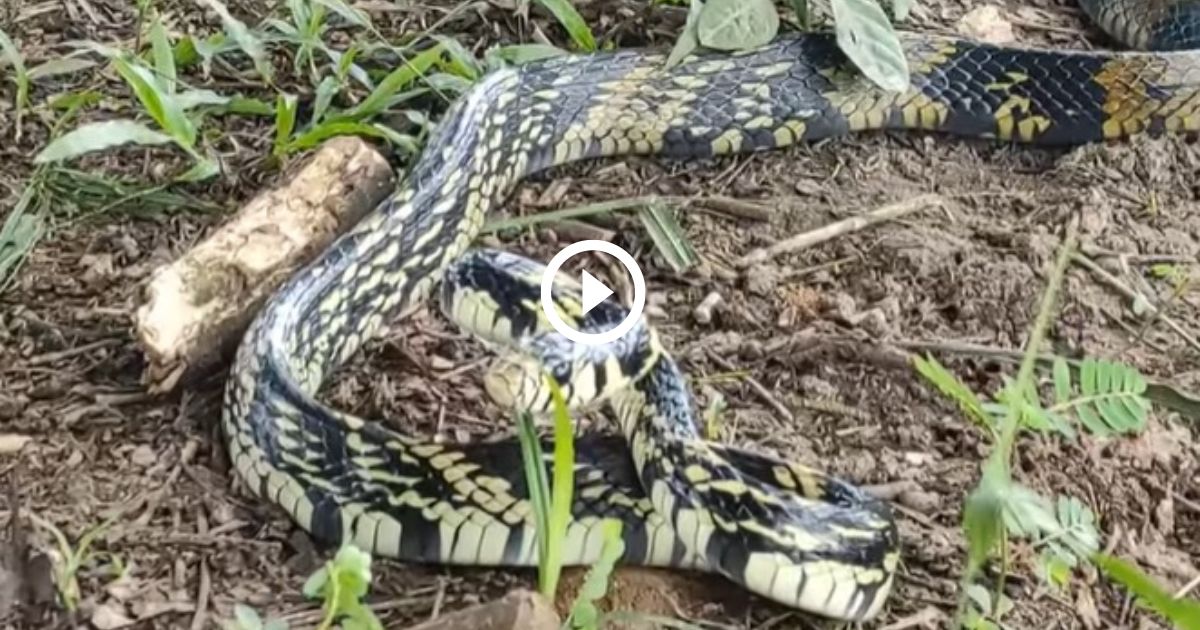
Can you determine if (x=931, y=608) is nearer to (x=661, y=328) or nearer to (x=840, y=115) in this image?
(x=661, y=328)

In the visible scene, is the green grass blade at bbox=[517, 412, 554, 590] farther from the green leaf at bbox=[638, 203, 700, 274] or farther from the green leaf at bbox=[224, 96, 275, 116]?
the green leaf at bbox=[224, 96, 275, 116]

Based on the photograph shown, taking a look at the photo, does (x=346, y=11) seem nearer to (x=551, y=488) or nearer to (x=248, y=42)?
(x=248, y=42)

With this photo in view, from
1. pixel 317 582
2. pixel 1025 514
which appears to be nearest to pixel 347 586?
pixel 317 582

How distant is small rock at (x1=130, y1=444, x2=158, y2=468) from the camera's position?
3.31 m

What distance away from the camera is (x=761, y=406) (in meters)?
3.53

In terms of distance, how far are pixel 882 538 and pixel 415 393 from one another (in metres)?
1.01

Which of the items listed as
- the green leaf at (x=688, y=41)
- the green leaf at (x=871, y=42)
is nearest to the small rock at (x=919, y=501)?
the green leaf at (x=871, y=42)

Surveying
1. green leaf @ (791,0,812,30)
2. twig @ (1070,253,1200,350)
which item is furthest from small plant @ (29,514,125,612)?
green leaf @ (791,0,812,30)

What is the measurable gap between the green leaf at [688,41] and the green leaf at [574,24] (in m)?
0.23

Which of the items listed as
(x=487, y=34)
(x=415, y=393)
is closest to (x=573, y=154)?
(x=487, y=34)

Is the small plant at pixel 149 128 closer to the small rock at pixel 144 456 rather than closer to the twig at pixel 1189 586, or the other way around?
the small rock at pixel 144 456

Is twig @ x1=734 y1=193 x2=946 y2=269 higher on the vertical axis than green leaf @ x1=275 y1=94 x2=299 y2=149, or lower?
lower

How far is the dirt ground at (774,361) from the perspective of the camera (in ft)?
10.1

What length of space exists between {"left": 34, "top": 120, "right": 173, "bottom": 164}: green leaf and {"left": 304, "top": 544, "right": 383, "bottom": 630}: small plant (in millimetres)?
1471
